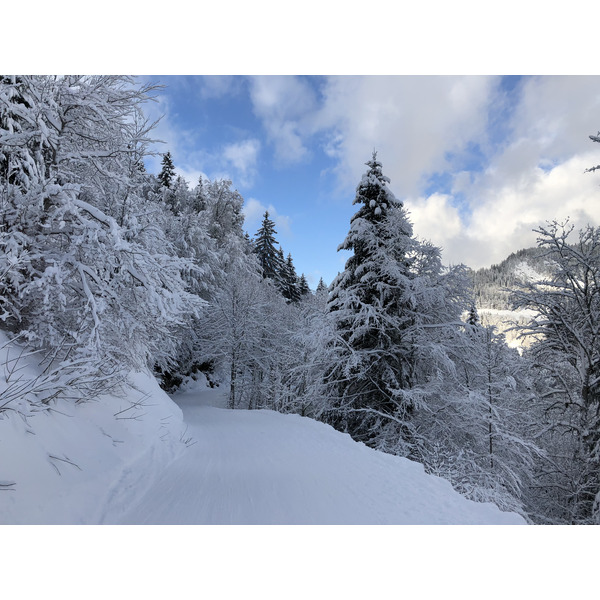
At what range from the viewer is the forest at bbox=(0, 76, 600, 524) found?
3.61 m

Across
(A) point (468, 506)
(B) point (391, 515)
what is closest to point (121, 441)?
(B) point (391, 515)

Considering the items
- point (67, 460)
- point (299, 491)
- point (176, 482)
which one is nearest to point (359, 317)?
point (299, 491)

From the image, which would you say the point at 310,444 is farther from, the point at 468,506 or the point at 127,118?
the point at 127,118

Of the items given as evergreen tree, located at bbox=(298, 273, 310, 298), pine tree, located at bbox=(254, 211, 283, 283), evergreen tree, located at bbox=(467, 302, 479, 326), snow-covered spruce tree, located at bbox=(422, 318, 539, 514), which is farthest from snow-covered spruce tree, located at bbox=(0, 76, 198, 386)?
evergreen tree, located at bbox=(298, 273, 310, 298)

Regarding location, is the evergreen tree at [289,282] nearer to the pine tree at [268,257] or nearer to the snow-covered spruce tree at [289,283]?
the snow-covered spruce tree at [289,283]

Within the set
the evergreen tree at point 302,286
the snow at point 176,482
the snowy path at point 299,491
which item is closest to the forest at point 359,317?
the snow at point 176,482

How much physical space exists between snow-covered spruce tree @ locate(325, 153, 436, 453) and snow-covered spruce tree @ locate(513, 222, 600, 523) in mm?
2824

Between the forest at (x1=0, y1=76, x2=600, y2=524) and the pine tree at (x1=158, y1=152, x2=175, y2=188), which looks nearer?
the forest at (x1=0, y1=76, x2=600, y2=524)

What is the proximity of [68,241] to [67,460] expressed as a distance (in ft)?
7.95

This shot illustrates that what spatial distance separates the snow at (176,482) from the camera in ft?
9.07

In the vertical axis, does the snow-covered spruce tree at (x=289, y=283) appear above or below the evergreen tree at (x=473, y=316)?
above

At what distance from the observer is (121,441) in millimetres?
4445

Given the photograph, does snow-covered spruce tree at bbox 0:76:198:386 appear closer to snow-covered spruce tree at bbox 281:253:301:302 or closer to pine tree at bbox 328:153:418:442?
pine tree at bbox 328:153:418:442

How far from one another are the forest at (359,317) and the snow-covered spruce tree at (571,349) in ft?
0.12
